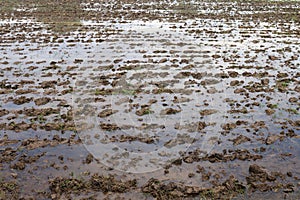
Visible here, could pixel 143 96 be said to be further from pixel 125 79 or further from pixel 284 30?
pixel 284 30

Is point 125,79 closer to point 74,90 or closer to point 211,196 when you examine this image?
point 74,90

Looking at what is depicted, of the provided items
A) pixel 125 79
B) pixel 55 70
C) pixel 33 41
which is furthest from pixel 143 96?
pixel 33 41

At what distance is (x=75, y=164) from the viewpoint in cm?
644

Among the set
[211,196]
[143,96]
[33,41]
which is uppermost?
[33,41]

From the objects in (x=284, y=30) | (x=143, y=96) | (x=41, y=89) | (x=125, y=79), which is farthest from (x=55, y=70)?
(x=284, y=30)

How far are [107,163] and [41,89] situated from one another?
4509mm

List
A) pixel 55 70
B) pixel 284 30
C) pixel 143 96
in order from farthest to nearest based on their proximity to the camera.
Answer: pixel 284 30 → pixel 55 70 → pixel 143 96

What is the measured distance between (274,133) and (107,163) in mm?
3837

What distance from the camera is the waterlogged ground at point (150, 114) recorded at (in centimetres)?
590

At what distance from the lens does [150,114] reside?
836 cm

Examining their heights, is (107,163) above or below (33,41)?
below

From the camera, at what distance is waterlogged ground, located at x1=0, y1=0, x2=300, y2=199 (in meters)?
5.90

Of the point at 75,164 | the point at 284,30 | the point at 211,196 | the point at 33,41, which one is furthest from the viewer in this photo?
the point at 284,30

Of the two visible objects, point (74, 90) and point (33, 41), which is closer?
point (74, 90)
